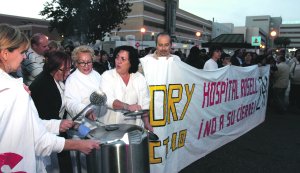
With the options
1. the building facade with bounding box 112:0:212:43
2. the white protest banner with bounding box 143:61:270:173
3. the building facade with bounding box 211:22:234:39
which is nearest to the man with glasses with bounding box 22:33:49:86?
the white protest banner with bounding box 143:61:270:173

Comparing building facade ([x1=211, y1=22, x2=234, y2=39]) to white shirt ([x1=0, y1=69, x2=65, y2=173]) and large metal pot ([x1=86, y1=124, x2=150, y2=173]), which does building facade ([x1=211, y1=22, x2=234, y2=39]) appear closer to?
large metal pot ([x1=86, y1=124, x2=150, y2=173])

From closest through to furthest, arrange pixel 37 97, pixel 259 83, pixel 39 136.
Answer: pixel 39 136
pixel 37 97
pixel 259 83

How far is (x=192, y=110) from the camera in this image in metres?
4.96

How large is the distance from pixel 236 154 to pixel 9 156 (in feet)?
15.7

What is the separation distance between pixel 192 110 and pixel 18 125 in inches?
136

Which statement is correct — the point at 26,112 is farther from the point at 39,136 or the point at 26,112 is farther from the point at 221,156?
the point at 221,156

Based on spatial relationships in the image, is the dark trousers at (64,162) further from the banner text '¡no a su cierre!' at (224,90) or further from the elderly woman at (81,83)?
the banner text '¡no a su cierre!' at (224,90)

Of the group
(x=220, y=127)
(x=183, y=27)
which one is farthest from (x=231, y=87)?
(x=183, y=27)

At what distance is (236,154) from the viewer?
19.2ft

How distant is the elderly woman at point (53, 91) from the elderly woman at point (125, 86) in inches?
19.5

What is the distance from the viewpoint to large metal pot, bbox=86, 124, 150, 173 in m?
2.34

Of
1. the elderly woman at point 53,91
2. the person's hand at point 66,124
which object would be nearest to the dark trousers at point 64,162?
the elderly woman at point 53,91

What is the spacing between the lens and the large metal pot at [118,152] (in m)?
2.34

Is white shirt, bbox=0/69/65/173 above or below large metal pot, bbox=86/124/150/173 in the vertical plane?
above
